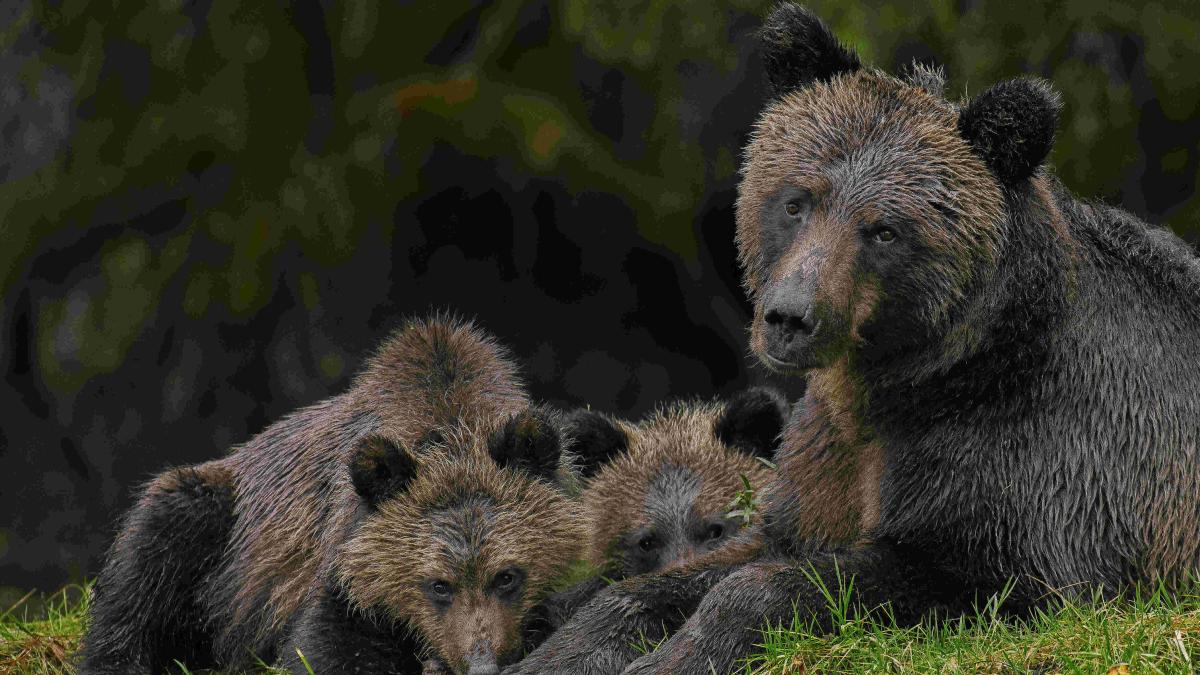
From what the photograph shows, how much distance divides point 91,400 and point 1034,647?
20.1 ft

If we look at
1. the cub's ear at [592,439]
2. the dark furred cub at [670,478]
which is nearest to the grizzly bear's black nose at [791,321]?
the dark furred cub at [670,478]

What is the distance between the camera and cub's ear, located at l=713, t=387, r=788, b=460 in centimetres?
789

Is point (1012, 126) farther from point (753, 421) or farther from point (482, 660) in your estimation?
point (482, 660)

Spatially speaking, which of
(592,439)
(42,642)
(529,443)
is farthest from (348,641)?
(42,642)

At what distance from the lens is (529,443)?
6.92 m

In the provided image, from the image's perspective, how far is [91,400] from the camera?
961 cm

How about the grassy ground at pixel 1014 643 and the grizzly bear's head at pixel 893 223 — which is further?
the grizzly bear's head at pixel 893 223

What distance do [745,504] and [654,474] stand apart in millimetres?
548

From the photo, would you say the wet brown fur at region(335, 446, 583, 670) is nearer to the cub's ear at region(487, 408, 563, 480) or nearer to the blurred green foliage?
the cub's ear at region(487, 408, 563, 480)

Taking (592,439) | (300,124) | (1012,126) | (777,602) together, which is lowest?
(777,602)

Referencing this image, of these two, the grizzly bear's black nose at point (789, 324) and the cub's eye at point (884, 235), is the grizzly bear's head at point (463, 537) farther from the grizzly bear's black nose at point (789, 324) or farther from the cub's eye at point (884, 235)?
the cub's eye at point (884, 235)

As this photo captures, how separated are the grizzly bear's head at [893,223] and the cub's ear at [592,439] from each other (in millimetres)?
2110

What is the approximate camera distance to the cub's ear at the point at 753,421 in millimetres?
7887

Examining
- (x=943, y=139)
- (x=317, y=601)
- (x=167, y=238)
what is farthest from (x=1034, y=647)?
(x=167, y=238)
